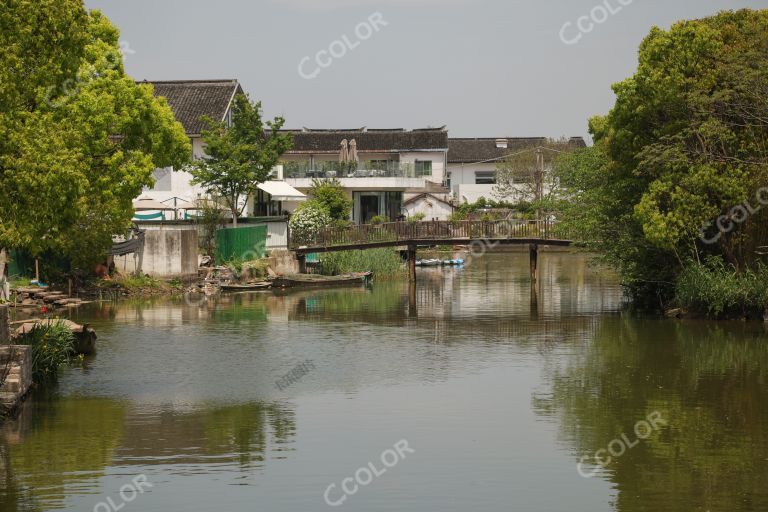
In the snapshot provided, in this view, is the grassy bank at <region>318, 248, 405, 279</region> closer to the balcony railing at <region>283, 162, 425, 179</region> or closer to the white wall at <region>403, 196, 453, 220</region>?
the balcony railing at <region>283, 162, 425, 179</region>

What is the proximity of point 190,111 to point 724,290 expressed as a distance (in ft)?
111

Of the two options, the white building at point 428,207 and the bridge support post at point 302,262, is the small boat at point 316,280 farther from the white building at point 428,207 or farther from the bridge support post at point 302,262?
the white building at point 428,207

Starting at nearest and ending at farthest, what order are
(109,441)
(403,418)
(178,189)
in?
(109,441)
(403,418)
(178,189)

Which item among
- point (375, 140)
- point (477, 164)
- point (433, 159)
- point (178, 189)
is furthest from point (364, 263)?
point (477, 164)

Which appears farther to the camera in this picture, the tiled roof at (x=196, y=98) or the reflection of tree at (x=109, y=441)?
the tiled roof at (x=196, y=98)

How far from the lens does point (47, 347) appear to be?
24297 millimetres

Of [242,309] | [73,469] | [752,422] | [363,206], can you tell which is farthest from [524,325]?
[363,206]

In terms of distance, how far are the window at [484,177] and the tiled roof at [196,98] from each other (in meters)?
38.3

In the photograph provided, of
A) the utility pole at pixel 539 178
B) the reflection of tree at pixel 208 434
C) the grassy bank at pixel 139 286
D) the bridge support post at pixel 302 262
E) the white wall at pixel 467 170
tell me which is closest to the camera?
the reflection of tree at pixel 208 434

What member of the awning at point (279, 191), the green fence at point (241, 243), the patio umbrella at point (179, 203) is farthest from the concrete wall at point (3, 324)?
the awning at point (279, 191)

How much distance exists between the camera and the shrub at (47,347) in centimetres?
2386

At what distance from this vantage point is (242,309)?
4006 cm

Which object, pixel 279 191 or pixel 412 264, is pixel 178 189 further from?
pixel 412 264

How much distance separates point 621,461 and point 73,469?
29.4 feet
